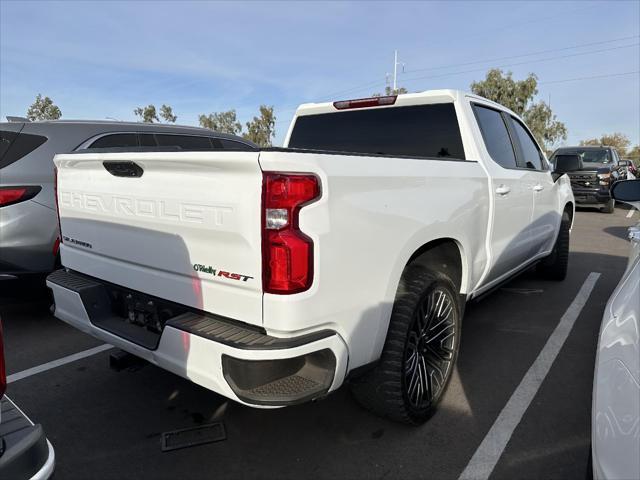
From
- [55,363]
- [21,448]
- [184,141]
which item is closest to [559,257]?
[184,141]

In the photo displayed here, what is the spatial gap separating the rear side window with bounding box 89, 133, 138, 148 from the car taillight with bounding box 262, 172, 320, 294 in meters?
3.19

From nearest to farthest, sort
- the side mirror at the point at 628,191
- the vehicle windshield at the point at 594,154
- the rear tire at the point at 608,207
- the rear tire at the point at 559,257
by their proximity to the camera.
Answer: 1. the side mirror at the point at 628,191
2. the rear tire at the point at 559,257
3. the rear tire at the point at 608,207
4. the vehicle windshield at the point at 594,154

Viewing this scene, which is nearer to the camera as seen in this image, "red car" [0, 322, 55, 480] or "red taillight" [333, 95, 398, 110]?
"red car" [0, 322, 55, 480]

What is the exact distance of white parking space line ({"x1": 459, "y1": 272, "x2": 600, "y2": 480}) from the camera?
2.41m

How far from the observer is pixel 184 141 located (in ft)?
17.8

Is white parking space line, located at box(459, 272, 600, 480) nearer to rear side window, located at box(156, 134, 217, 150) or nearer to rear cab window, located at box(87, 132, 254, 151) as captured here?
rear cab window, located at box(87, 132, 254, 151)

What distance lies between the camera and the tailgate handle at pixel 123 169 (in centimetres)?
235

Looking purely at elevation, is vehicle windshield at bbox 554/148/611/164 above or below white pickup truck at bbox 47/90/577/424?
above

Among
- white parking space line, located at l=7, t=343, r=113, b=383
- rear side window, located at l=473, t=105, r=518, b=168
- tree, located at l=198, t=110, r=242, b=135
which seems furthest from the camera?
tree, located at l=198, t=110, r=242, b=135

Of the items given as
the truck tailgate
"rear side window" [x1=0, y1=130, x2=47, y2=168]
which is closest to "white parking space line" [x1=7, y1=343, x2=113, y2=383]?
the truck tailgate

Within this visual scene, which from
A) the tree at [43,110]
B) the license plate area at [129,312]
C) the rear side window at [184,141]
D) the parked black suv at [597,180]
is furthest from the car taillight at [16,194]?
the tree at [43,110]

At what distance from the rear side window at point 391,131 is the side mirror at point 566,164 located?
2.15 m

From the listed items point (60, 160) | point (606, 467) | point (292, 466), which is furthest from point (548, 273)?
point (60, 160)

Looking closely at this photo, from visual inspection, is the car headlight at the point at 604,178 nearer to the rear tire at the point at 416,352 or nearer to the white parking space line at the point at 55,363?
the rear tire at the point at 416,352
